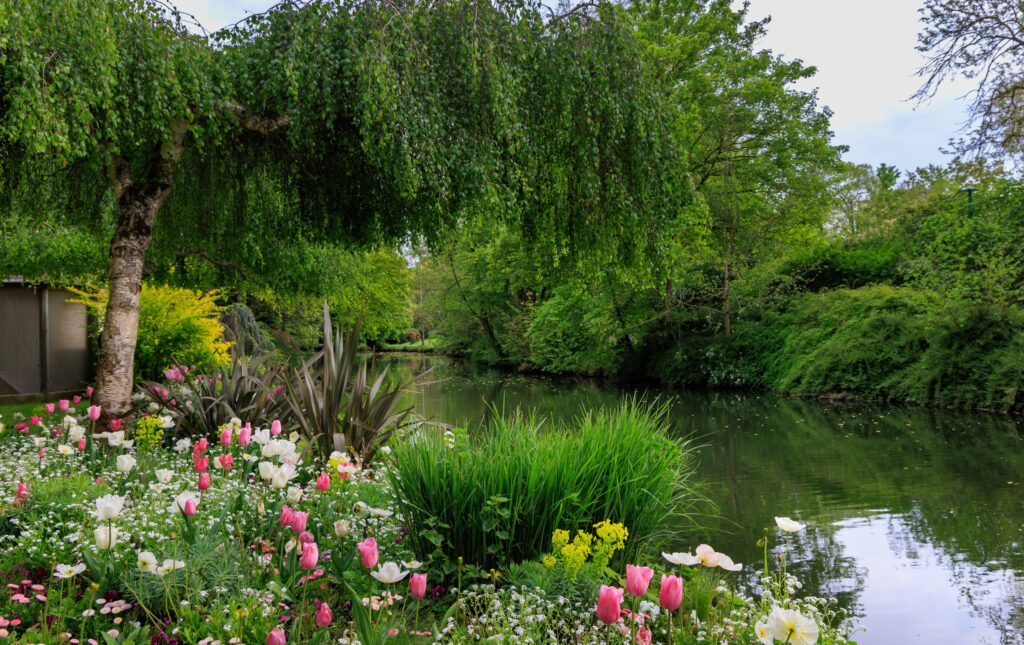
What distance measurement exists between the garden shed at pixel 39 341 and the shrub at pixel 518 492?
12059 millimetres

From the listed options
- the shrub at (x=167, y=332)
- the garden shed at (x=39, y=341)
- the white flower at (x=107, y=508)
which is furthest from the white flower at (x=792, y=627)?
the garden shed at (x=39, y=341)

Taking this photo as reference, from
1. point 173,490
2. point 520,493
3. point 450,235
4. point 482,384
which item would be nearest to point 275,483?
point 520,493

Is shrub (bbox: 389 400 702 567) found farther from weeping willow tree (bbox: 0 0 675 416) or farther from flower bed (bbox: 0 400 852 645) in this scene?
weeping willow tree (bbox: 0 0 675 416)

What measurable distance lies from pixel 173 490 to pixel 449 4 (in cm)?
434

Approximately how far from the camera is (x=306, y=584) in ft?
7.08

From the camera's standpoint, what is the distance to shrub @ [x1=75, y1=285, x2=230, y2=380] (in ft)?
37.5

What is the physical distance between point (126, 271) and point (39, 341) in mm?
8842

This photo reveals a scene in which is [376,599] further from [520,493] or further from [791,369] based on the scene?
[791,369]

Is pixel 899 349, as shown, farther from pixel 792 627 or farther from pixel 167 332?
pixel 792 627

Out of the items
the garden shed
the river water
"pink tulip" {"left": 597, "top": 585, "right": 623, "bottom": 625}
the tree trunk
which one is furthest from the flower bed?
the garden shed

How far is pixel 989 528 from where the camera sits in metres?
5.34

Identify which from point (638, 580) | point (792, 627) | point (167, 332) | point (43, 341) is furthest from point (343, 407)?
point (43, 341)

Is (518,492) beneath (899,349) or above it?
above

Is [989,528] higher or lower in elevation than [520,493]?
lower
